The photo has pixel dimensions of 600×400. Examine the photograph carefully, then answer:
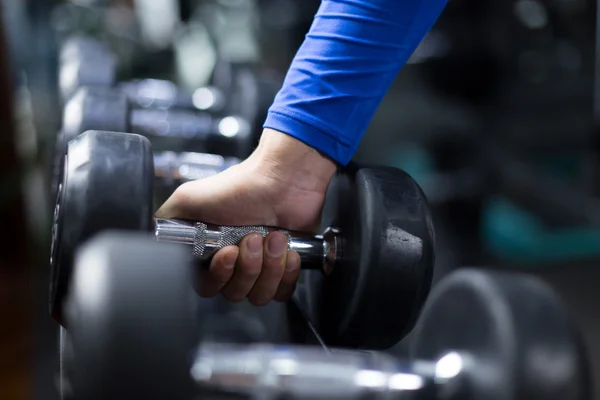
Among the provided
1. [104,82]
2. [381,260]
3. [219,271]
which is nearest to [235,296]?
[219,271]

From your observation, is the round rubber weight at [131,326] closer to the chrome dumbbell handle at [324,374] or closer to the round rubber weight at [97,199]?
the round rubber weight at [97,199]

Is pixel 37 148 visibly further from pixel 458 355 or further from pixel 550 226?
pixel 458 355

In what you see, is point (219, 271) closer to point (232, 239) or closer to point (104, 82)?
point (232, 239)

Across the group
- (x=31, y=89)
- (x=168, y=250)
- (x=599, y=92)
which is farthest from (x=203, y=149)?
(x=31, y=89)

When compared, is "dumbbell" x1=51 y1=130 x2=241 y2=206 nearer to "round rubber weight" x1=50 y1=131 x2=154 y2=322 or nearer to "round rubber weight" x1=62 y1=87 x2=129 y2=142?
"round rubber weight" x1=62 y1=87 x2=129 y2=142

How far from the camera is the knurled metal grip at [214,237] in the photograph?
59cm

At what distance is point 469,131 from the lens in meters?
2.24

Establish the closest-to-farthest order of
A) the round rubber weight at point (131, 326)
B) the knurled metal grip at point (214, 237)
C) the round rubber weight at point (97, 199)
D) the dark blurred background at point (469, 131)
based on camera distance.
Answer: the round rubber weight at point (131, 326) → the round rubber weight at point (97, 199) → the knurled metal grip at point (214, 237) → the dark blurred background at point (469, 131)

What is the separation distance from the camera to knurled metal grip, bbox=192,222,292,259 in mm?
589

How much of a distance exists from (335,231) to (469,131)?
1.71 meters

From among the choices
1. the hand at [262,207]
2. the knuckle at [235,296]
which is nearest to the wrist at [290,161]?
the hand at [262,207]

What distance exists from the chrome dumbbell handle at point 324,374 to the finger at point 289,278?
0.06 metres

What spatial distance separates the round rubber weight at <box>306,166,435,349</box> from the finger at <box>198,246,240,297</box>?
10cm

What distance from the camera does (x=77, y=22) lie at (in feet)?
8.51
